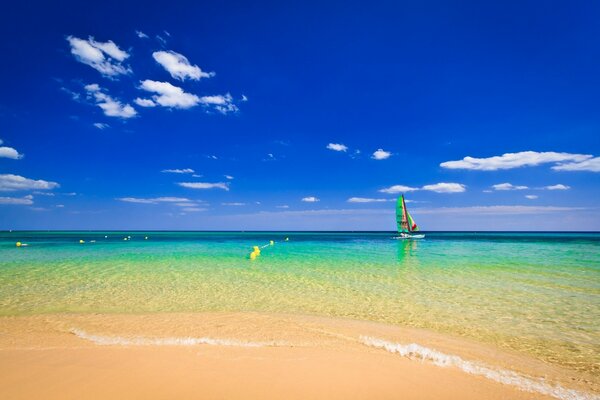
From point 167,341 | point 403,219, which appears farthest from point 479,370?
point 403,219

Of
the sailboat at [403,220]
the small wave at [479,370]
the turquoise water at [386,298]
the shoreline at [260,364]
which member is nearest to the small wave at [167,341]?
the shoreline at [260,364]

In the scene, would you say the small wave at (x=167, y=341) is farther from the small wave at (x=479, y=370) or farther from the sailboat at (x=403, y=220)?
the sailboat at (x=403, y=220)

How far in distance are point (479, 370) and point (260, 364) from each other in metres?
3.56

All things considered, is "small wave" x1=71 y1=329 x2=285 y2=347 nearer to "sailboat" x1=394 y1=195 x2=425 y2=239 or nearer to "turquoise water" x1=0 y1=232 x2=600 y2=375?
"turquoise water" x1=0 y1=232 x2=600 y2=375

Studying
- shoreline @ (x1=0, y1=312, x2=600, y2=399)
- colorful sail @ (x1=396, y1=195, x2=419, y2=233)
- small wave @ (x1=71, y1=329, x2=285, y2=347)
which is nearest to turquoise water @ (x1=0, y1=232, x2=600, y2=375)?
shoreline @ (x1=0, y1=312, x2=600, y2=399)

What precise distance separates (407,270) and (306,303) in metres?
9.86

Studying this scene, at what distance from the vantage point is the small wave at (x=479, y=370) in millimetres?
4352

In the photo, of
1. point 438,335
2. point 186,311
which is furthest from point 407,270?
point 186,311

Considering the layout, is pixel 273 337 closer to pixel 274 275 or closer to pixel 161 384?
pixel 161 384

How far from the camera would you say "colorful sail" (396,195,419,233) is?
213 feet

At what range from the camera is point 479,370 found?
16.4 ft

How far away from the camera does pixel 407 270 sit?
1784 centimetres

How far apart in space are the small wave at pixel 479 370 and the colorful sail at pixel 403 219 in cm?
6080

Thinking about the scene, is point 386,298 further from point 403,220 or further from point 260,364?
point 403,220
